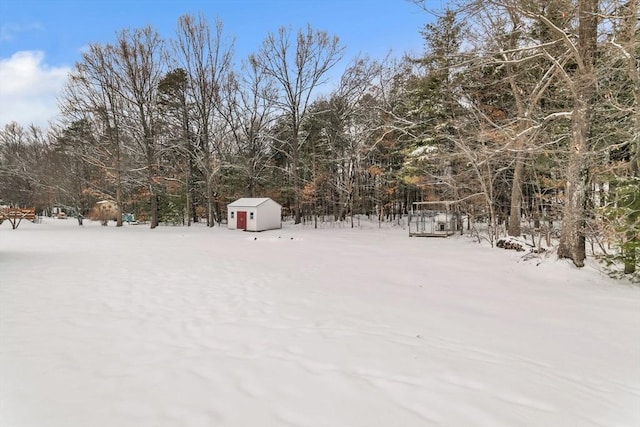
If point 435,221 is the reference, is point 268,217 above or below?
above

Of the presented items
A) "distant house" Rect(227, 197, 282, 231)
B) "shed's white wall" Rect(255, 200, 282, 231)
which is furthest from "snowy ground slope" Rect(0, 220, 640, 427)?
"shed's white wall" Rect(255, 200, 282, 231)

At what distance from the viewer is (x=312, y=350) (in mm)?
2979

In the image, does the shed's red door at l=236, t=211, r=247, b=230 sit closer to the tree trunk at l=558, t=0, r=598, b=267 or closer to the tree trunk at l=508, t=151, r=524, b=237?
the tree trunk at l=508, t=151, r=524, b=237

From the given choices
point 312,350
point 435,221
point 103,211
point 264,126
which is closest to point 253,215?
point 264,126

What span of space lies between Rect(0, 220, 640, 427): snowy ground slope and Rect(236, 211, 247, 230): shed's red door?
38.2 ft

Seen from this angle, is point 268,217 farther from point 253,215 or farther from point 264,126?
point 264,126

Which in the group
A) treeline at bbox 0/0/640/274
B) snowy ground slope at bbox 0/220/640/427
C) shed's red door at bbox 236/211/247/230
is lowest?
snowy ground slope at bbox 0/220/640/427

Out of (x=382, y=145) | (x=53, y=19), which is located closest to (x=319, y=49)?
(x=382, y=145)

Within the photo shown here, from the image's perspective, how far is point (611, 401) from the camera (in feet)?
7.65

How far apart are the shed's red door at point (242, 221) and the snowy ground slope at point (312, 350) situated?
11.6 metres

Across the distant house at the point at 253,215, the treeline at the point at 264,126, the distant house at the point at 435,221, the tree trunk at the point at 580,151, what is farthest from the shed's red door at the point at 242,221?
the tree trunk at the point at 580,151

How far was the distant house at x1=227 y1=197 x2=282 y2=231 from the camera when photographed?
1778 cm

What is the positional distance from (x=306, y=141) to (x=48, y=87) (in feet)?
55.0

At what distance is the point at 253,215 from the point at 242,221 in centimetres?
88
